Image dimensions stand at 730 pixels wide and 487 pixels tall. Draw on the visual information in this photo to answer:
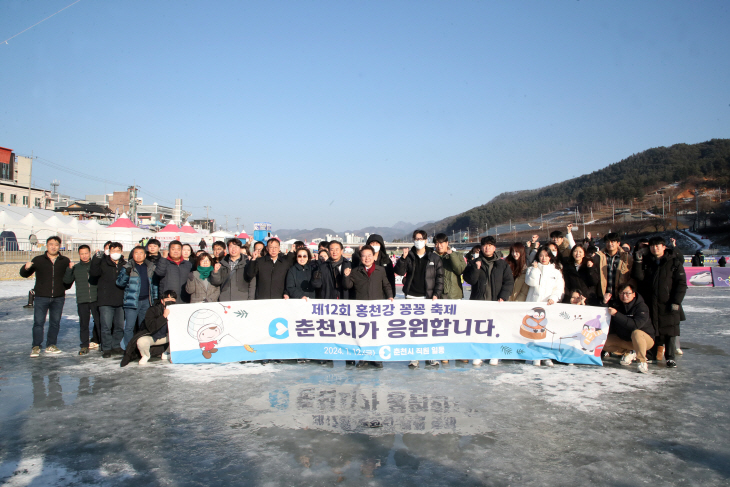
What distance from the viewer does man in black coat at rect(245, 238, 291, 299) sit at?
6809mm

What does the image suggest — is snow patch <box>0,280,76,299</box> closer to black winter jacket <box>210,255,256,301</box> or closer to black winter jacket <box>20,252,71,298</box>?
black winter jacket <box>20,252,71,298</box>

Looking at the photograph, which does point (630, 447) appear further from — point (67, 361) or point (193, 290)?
point (67, 361)

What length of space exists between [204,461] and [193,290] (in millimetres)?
3666

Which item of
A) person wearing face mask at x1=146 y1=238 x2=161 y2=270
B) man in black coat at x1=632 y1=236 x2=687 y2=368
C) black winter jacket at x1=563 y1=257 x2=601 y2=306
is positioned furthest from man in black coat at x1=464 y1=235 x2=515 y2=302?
person wearing face mask at x1=146 y1=238 x2=161 y2=270

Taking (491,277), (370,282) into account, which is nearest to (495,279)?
(491,277)

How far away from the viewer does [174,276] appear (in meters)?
7.04

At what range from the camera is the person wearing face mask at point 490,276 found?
6.66m

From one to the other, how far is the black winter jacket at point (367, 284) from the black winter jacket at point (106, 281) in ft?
11.4

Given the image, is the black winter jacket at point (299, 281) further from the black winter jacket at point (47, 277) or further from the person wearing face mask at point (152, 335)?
the black winter jacket at point (47, 277)

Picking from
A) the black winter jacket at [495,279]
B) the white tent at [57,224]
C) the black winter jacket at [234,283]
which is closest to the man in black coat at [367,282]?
the black winter jacket at [495,279]

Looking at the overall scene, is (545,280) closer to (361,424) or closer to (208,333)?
(361,424)

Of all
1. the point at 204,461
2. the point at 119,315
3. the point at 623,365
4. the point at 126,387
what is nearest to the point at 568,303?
the point at 623,365

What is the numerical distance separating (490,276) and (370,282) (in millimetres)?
1715

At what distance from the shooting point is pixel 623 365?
6.48 m
